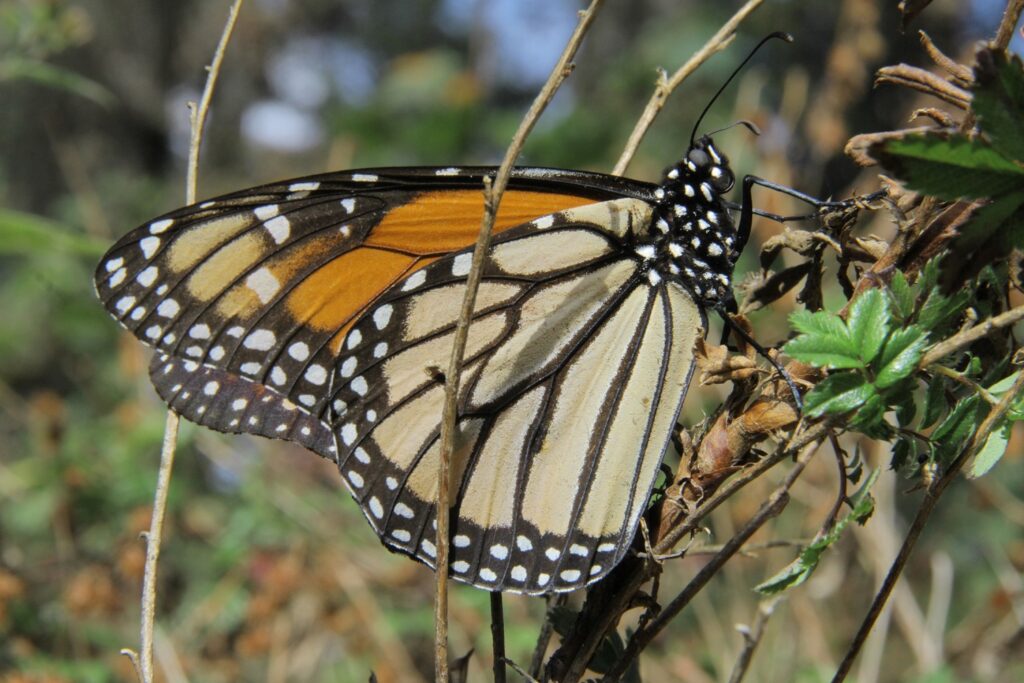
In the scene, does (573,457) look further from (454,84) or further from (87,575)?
(454,84)

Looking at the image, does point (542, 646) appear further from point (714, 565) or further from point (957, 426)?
point (957, 426)

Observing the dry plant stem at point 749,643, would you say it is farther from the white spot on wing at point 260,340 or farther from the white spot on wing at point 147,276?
the white spot on wing at point 147,276

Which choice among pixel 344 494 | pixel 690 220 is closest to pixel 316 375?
pixel 690 220

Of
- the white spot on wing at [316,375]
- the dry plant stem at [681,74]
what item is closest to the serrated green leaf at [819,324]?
the dry plant stem at [681,74]

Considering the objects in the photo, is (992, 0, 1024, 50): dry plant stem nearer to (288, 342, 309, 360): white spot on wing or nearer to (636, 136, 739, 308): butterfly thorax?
(636, 136, 739, 308): butterfly thorax

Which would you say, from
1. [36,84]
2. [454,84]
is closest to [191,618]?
[454,84]
